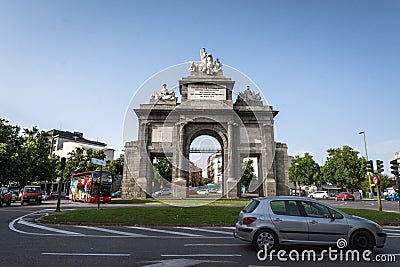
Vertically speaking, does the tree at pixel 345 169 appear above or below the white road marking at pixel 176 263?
above

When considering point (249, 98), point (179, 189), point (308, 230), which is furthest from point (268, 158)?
point (308, 230)

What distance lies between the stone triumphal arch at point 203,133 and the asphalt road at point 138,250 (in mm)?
27438

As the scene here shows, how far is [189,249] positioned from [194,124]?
32.8 metres

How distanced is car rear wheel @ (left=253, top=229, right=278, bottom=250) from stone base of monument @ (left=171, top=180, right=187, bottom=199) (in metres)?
30.0

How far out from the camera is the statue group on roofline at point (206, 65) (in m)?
43.6

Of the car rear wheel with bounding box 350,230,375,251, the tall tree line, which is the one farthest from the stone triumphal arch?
the car rear wheel with bounding box 350,230,375,251

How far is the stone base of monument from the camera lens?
3772 cm

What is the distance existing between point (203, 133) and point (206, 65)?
10274 millimetres

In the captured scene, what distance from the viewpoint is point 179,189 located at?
38062 mm

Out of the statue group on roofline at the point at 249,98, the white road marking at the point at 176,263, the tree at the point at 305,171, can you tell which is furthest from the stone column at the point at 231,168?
the tree at the point at 305,171

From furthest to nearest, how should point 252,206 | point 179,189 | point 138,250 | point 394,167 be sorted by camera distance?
point 179,189, point 394,167, point 252,206, point 138,250

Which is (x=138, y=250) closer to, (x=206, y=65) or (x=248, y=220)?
(x=248, y=220)

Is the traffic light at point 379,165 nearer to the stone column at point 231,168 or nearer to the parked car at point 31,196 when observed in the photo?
the stone column at point 231,168

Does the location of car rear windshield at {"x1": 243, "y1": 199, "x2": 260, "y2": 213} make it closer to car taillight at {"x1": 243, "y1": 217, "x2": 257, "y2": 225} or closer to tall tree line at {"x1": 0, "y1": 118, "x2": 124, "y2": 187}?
car taillight at {"x1": 243, "y1": 217, "x2": 257, "y2": 225}
